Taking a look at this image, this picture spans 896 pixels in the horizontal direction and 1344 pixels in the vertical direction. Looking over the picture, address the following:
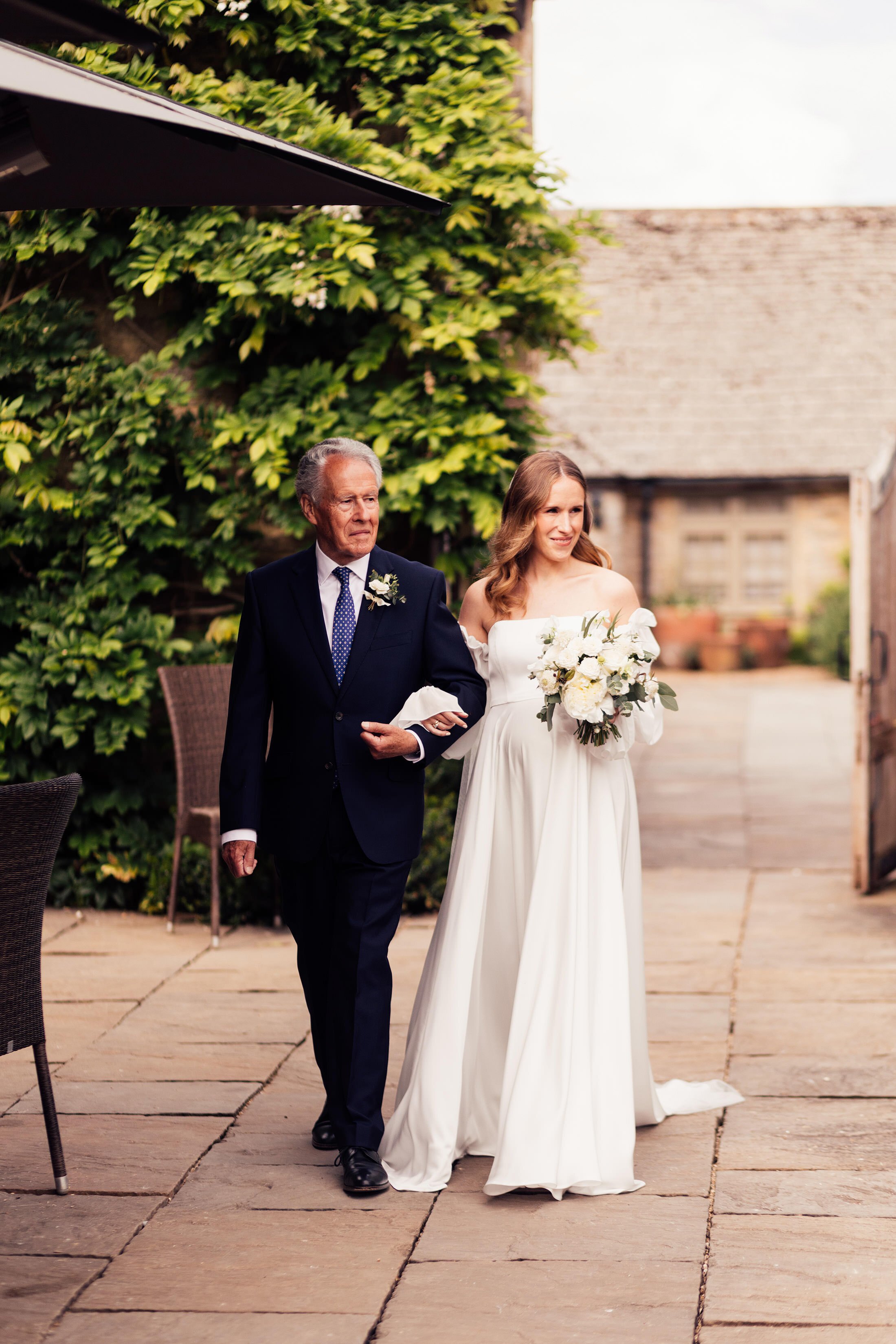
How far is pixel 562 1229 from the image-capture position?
3506 millimetres

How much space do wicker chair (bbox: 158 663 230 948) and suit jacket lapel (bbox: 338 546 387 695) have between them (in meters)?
2.68

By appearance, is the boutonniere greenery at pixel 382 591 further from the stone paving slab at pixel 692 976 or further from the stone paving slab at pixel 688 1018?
the stone paving slab at pixel 692 976

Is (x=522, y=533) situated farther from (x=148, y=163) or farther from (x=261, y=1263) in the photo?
(x=261, y=1263)

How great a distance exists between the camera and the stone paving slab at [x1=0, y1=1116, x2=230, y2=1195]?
381cm

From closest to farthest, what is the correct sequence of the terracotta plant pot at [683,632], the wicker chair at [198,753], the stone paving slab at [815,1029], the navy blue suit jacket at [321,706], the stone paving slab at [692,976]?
the navy blue suit jacket at [321,706] < the stone paving slab at [815,1029] < the stone paving slab at [692,976] < the wicker chair at [198,753] < the terracotta plant pot at [683,632]

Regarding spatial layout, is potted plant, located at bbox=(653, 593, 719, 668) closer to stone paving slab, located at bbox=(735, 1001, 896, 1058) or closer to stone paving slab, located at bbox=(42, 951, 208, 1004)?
stone paving slab, located at bbox=(42, 951, 208, 1004)

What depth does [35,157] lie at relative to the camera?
340cm

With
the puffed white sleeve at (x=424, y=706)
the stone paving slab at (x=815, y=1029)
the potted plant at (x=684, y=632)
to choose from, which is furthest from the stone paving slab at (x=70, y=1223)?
the potted plant at (x=684, y=632)

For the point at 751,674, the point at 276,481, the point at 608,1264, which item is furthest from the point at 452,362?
the point at 751,674

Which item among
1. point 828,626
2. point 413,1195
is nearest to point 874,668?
point 413,1195

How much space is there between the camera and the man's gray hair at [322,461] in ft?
12.2

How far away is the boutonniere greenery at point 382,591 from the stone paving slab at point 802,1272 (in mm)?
1696

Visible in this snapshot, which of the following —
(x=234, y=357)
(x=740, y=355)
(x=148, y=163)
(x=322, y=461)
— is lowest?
(x=322, y=461)

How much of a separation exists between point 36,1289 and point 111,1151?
0.85m
